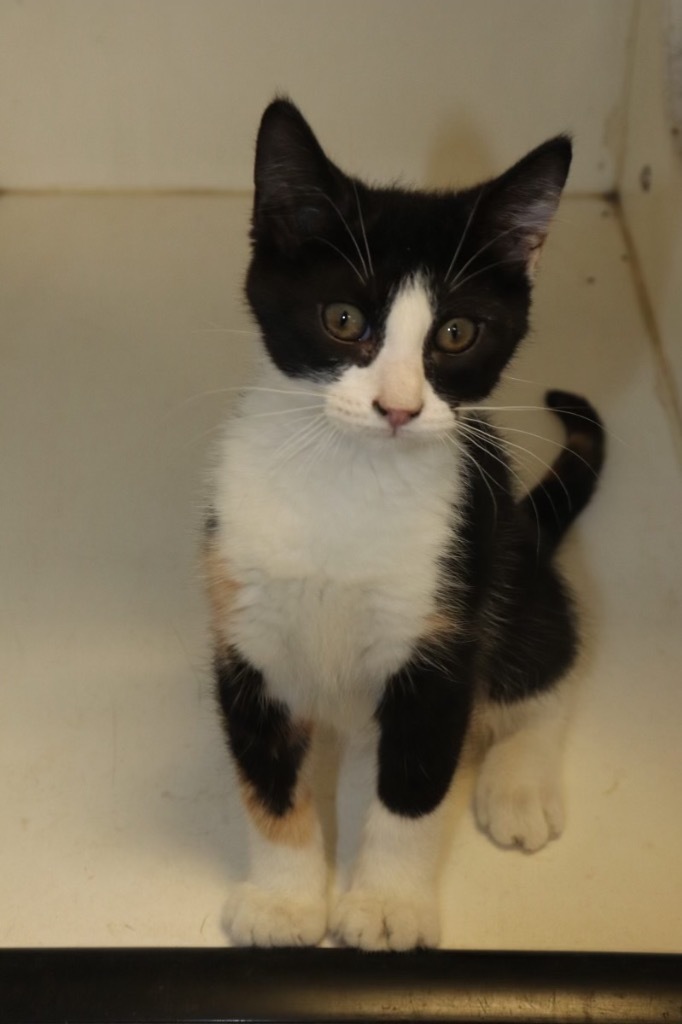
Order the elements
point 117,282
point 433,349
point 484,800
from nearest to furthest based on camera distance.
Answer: point 433,349 < point 484,800 < point 117,282

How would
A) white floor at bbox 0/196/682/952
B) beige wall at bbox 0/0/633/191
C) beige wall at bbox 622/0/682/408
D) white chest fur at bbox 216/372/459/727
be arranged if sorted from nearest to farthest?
white chest fur at bbox 216/372/459/727 → white floor at bbox 0/196/682/952 → beige wall at bbox 622/0/682/408 → beige wall at bbox 0/0/633/191

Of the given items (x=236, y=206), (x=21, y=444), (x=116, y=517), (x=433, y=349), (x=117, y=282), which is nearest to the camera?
(x=433, y=349)

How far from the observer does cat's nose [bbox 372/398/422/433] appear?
1.04 m

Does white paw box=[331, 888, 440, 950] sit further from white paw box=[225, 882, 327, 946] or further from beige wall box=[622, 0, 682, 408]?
beige wall box=[622, 0, 682, 408]

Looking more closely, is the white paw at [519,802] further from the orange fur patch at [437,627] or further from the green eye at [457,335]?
the green eye at [457,335]

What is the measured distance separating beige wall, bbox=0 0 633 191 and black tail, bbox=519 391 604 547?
749mm

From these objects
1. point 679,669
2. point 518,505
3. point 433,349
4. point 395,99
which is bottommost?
point 679,669

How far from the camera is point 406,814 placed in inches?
49.4

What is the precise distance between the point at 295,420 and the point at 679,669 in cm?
70

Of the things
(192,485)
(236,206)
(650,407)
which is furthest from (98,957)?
(236,206)

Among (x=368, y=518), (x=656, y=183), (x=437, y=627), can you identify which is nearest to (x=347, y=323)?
(x=368, y=518)

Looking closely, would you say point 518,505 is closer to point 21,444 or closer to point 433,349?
point 433,349

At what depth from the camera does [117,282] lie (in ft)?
7.06

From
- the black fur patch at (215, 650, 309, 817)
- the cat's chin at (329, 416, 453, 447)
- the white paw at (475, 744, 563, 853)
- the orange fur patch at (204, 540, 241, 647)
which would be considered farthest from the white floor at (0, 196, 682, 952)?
the cat's chin at (329, 416, 453, 447)
